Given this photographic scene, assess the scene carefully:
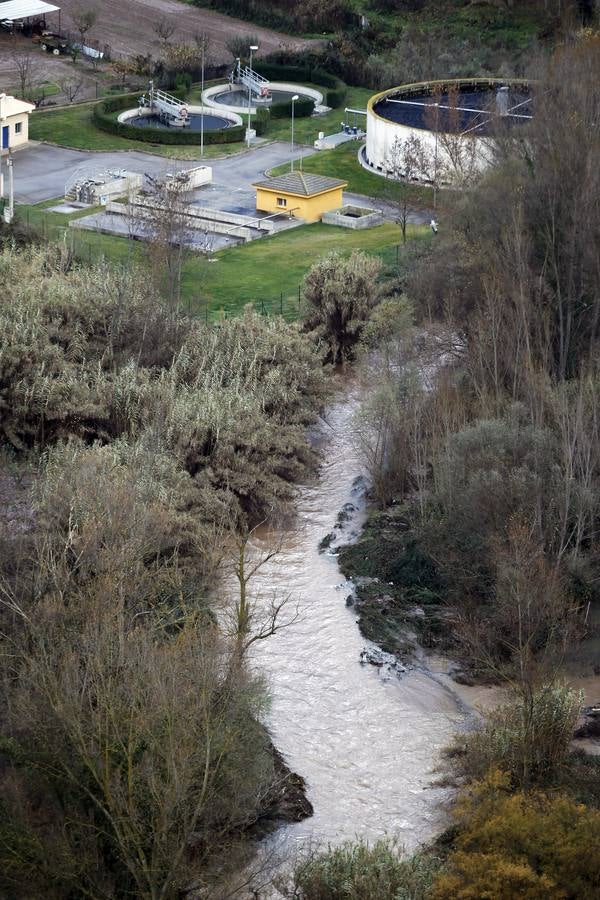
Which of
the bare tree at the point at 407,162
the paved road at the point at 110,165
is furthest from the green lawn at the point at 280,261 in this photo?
the paved road at the point at 110,165

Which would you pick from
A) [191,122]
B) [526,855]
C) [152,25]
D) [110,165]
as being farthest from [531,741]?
[152,25]

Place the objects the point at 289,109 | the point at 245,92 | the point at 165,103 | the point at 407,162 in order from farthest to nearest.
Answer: the point at 245,92, the point at 289,109, the point at 165,103, the point at 407,162

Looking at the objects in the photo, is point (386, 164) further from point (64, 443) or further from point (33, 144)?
point (64, 443)

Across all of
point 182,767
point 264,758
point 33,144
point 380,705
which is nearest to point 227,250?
point 33,144

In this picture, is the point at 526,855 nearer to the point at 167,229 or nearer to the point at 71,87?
the point at 167,229

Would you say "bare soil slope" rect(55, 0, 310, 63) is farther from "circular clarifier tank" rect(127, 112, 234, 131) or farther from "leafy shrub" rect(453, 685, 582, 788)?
"leafy shrub" rect(453, 685, 582, 788)

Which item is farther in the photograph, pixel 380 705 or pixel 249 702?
pixel 380 705

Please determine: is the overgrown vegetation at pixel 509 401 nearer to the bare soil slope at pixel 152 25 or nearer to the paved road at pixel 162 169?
the paved road at pixel 162 169

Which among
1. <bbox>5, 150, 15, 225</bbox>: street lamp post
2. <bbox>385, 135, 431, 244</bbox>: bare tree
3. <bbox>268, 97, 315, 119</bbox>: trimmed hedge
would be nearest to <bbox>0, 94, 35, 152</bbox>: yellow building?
<bbox>5, 150, 15, 225</bbox>: street lamp post
